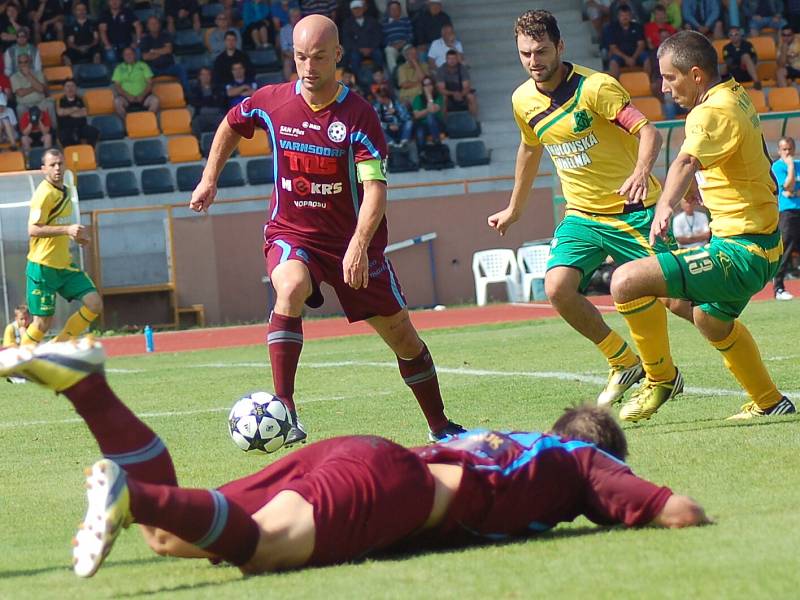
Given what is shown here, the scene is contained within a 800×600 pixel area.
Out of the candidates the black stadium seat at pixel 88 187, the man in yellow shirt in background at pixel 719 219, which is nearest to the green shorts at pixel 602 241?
the man in yellow shirt in background at pixel 719 219

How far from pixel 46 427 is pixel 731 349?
479cm

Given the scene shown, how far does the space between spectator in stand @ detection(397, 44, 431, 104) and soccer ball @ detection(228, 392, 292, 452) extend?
1932cm

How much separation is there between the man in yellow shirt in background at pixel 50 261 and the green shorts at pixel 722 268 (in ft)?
31.8

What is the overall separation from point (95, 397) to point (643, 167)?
3826 mm

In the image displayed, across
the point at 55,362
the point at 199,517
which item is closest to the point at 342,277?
the point at 55,362

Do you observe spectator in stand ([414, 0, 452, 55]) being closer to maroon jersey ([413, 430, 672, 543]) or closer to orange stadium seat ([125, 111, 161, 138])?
orange stadium seat ([125, 111, 161, 138])

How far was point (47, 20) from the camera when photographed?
25.7 meters

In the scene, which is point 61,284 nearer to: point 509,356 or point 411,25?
point 509,356

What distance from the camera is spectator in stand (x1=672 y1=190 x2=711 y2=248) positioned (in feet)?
73.1

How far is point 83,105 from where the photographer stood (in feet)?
79.0

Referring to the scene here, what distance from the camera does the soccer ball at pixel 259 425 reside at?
6527 mm

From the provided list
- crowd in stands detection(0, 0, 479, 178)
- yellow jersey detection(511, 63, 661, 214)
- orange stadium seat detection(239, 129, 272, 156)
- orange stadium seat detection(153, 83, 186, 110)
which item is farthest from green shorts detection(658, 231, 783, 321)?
orange stadium seat detection(153, 83, 186, 110)

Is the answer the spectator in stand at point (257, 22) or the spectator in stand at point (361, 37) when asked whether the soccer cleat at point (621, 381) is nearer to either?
the spectator in stand at point (361, 37)

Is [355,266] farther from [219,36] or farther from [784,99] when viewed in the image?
[784,99]
